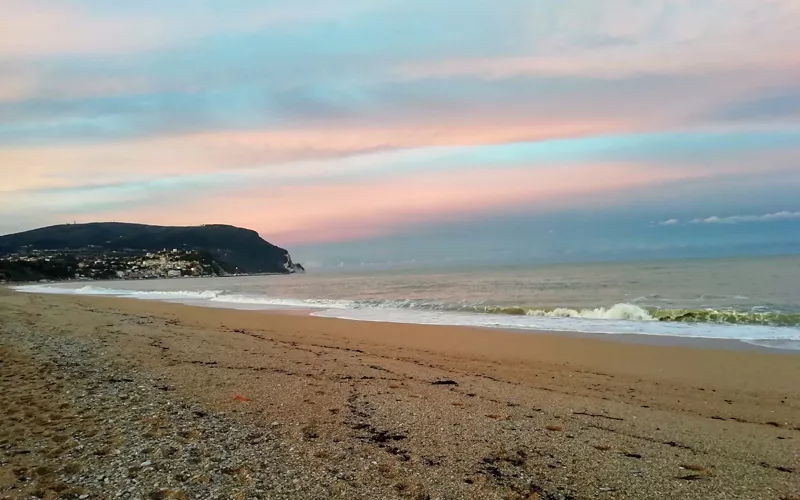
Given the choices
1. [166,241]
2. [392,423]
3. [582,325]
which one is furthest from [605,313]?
[166,241]

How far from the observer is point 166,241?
586ft

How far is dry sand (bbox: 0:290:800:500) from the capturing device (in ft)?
15.3

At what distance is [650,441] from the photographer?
616 cm

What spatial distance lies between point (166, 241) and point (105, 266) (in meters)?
59.7

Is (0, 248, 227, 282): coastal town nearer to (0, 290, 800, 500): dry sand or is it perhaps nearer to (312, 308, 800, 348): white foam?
(312, 308, 800, 348): white foam

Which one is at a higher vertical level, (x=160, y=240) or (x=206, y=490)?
Answer: (x=160, y=240)

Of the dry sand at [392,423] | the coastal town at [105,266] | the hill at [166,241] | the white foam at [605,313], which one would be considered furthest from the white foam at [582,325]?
the hill at [166,241]

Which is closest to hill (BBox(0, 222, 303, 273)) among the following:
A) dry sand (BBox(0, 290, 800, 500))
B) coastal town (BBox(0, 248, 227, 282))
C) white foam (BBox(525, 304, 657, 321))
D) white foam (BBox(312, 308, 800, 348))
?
coastal town (BBox(0, 248, 227, 282))

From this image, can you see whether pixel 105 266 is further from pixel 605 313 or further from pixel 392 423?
pixel 392 423

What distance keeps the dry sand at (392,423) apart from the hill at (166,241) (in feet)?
514

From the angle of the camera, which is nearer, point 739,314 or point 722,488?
point 722,488

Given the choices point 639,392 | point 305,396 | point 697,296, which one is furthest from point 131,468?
point 697,296

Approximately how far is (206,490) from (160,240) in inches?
7630

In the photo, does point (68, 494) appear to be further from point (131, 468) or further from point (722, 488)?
point (722, 488)
